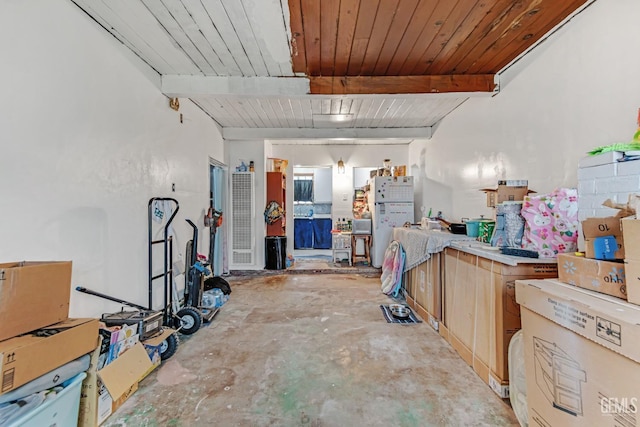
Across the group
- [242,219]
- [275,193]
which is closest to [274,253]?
[242,219]

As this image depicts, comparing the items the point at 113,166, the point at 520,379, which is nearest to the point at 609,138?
the point at 520,379

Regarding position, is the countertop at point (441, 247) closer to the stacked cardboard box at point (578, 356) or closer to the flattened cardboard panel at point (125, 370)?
the stacked cardboard box at point (578, 356)

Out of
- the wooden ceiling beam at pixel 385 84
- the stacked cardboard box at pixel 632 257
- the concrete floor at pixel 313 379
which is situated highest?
the wooden ceiling beam at pixel 385 84

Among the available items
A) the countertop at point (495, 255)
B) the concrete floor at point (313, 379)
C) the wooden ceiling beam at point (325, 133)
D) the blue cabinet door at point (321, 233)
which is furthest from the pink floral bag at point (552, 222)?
the blue cabinet door at point (321, 233)

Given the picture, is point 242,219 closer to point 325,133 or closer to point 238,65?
point 325,133

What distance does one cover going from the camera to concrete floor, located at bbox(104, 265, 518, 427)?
1648 millimetres

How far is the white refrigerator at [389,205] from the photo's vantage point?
5465 millimetres

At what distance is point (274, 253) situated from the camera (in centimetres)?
554

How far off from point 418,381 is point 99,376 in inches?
77.3

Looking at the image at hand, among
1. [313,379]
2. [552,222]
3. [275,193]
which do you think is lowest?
[313,379]

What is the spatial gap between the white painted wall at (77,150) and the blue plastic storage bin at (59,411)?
0.75m

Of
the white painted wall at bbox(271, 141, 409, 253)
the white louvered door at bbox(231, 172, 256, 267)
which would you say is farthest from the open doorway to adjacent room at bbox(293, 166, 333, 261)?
the white louvered door at bbox(231, 172, 256, 267)

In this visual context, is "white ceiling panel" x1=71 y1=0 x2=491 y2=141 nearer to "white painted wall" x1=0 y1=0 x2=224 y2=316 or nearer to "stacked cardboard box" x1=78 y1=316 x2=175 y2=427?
"white painted wall" x1=0 y1=0 x2=224 y2=316

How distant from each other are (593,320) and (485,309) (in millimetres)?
1020
